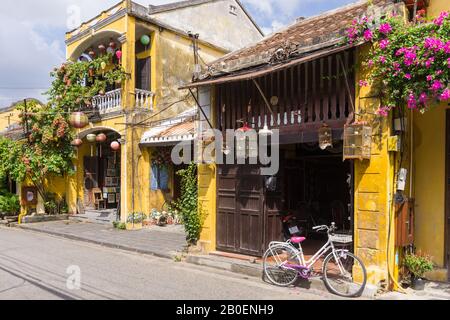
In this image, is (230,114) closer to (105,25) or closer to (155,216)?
(155,216)

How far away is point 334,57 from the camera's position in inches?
303

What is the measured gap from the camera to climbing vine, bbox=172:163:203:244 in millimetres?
10000

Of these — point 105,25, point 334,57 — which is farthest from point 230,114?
point 105,25

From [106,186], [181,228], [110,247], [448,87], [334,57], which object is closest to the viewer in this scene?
[448,87]

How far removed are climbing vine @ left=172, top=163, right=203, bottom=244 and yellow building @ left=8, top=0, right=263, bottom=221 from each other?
3.15m

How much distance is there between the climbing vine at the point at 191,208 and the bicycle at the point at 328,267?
2474 millimetres

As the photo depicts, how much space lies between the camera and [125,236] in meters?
13.4

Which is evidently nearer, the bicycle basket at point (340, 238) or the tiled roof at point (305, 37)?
the bicycle basket at point (340, 238)

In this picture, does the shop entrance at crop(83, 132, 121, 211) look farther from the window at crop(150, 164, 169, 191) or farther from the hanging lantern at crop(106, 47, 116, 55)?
the hanging lantern at crop(106, 47, 116, 55)

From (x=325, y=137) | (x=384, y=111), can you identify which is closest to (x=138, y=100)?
(x=325, y=137)

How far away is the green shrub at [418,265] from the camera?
7.00 m

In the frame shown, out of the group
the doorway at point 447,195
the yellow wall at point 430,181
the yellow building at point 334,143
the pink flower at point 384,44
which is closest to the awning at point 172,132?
the yellow building at point 334,143

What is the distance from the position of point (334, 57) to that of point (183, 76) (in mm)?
10256

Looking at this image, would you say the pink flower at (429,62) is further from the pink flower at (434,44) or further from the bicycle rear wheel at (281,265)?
the bicycle rear wheel at (281,265)
